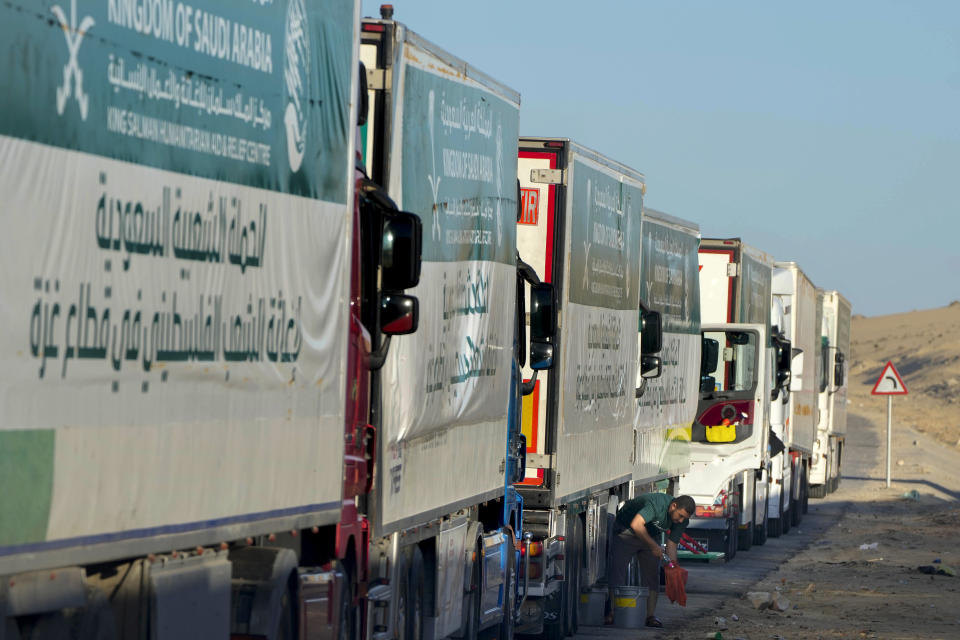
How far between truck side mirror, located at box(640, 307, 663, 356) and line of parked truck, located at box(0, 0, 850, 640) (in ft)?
6.48

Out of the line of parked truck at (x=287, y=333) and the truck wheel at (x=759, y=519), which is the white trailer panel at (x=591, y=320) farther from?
the truck wheel at (x=759, y=519)

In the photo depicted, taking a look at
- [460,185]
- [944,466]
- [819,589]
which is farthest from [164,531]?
[944,466]

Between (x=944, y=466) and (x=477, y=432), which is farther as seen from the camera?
(x=944, y=466)

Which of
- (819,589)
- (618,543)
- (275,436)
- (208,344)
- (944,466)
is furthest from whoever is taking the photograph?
(944,466)

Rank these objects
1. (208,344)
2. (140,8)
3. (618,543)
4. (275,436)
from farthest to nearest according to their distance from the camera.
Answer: (618,543)
(275,436)
(208,344)
(140,8)

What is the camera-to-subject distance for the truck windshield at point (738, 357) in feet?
77.8

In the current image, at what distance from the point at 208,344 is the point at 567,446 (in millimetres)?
7767

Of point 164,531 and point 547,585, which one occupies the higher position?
point 164,531

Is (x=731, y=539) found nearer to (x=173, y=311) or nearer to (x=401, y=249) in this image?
(x=401, y=249)

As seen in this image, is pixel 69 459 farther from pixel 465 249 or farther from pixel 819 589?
pixel 819 589

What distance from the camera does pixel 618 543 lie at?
1655 centimetres

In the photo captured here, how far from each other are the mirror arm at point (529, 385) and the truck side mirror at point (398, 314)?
14.4 feet

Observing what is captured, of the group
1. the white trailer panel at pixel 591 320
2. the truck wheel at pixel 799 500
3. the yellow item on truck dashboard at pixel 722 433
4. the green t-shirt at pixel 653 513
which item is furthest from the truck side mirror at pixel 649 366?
the truck wheel at pixel 799 500

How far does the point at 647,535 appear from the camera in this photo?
53.7 feet
